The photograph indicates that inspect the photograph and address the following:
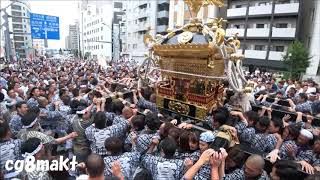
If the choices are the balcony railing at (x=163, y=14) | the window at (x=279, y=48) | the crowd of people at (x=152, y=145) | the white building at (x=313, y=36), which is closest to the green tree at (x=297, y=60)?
the white building at (x=313, y=36)

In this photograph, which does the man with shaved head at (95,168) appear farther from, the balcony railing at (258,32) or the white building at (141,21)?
the white building at (141,21)

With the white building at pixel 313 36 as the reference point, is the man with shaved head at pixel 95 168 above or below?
below

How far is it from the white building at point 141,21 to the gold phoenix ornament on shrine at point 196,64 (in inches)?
1019

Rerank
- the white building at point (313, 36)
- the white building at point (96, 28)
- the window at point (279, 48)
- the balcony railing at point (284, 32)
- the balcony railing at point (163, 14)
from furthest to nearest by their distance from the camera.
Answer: the white building at point (96, 28)
the balcony railing at point (163, 14)
the window at point (279, 48)
the balcony railing at point (284, 32)
the white building at point (313, 36)

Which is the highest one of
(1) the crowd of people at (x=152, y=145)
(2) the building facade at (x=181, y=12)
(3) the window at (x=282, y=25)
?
(2) the building facade at (x=181, y=12)

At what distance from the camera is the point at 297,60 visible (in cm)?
1945

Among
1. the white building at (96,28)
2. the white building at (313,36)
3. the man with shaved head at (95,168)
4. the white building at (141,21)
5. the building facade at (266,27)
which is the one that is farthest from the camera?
the white building at (96,28)

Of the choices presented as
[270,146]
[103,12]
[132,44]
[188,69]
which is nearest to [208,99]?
[188,69]

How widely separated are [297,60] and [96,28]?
51.4 metres

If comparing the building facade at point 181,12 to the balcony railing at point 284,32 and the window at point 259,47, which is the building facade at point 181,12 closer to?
the window at point 259,47

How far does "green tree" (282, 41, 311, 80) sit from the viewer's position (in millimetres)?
19328

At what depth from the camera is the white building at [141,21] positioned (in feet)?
115

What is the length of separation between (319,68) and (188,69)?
19807 millimetres

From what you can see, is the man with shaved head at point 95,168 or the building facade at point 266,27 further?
the building facade at point 266,27
